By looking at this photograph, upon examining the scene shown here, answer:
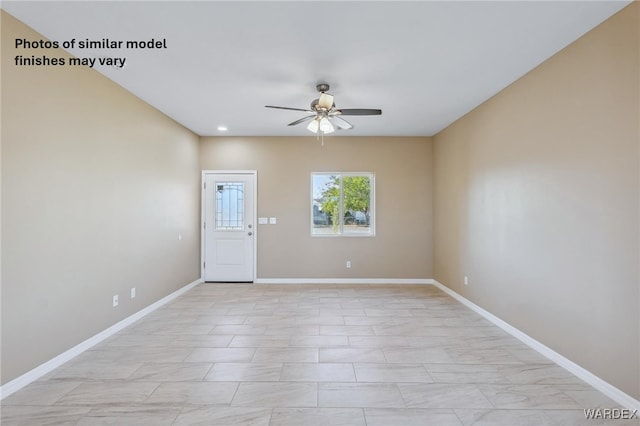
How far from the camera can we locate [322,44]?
254 centimetres

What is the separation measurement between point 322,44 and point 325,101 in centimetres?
67

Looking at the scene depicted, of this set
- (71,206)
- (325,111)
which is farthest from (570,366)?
(71,206)

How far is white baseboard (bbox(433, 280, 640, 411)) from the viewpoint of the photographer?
2.06 metres

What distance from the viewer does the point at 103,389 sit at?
225cm

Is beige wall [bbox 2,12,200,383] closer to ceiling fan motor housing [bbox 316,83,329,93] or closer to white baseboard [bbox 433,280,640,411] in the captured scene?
ceiling fan motor housing [bbox 316,83,329,93]

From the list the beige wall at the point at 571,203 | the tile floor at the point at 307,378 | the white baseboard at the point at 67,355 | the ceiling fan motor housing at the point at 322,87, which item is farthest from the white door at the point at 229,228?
the beige wall at the point at 571,203

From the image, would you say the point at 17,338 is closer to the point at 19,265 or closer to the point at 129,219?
the point at 19,265

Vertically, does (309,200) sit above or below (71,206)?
above

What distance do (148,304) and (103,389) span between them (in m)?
1.80

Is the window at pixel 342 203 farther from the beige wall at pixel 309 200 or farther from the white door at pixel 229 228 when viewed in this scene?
the white door at pixel 229 228

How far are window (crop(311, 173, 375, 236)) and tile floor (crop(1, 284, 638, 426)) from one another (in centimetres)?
211

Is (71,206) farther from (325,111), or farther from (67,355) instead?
(325,111)

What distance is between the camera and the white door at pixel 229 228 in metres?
5.60

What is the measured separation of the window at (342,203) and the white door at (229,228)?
3.98 feet
